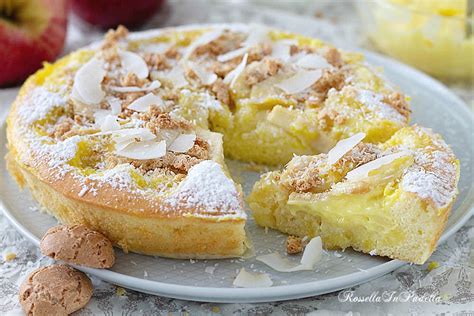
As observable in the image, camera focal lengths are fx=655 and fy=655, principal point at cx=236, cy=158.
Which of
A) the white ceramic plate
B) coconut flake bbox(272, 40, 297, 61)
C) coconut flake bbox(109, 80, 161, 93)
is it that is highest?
coconut flake bbox(272, 40, 297, 61)

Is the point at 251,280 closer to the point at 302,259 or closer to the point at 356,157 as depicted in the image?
the point at 302,259

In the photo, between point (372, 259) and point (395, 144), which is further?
point (395, 144)

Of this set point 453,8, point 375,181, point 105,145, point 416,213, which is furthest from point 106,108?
point 453,8

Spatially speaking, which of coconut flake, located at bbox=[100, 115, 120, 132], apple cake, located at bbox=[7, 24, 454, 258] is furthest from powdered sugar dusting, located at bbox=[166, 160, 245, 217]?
coconut flake, located at bbox=[100, 115, 120, 132]

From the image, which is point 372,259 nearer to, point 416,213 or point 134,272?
point 416,213

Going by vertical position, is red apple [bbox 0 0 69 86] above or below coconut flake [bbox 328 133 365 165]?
below

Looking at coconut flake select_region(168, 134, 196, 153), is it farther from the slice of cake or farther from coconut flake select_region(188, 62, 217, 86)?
coconut flake select_region(188, 62, 217, 86)
